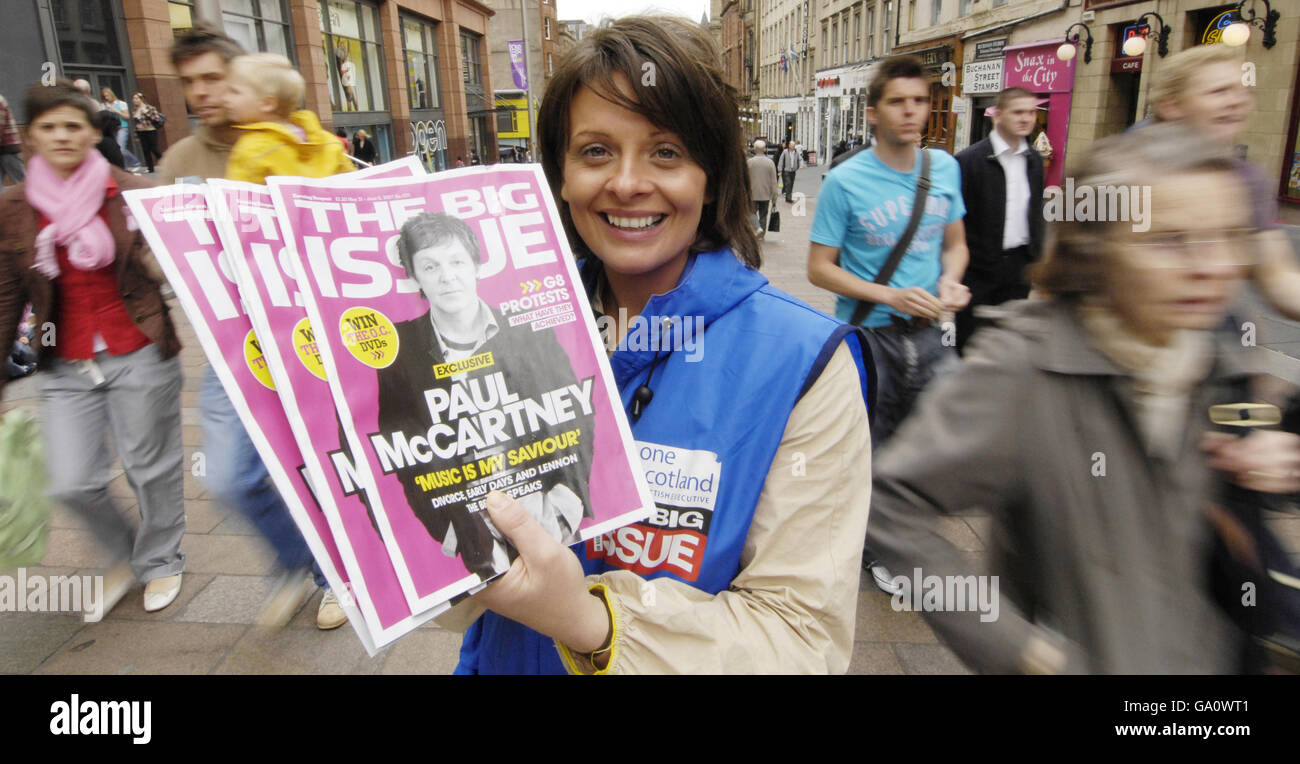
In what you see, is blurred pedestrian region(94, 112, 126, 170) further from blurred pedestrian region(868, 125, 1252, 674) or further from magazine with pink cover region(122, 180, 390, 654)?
blurred pedestrian region(868, 125, 1252, 674)

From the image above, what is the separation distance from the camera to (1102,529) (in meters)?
1.24

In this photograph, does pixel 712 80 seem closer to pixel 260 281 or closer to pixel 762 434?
pixel 762 434

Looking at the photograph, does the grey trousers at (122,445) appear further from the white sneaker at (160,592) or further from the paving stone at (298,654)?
the paving stone at (298,654)

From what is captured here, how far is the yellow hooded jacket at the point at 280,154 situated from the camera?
2.35m

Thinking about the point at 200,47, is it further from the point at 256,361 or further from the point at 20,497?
the point at 256,361

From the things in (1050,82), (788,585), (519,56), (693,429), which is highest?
(519,56)

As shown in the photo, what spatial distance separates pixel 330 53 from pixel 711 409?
21896mm

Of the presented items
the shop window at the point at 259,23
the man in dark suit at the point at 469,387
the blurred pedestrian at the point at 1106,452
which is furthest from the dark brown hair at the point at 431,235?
the shop window at the point at 259,23

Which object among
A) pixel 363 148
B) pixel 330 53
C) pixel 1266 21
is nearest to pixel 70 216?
pixel 363 148

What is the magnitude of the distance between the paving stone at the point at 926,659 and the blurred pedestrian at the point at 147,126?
38.8 feet

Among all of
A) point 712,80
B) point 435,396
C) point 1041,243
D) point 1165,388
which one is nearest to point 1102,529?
point 1165,388

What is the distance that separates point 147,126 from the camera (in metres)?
10.9

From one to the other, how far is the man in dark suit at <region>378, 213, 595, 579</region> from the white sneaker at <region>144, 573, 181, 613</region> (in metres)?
2.97
